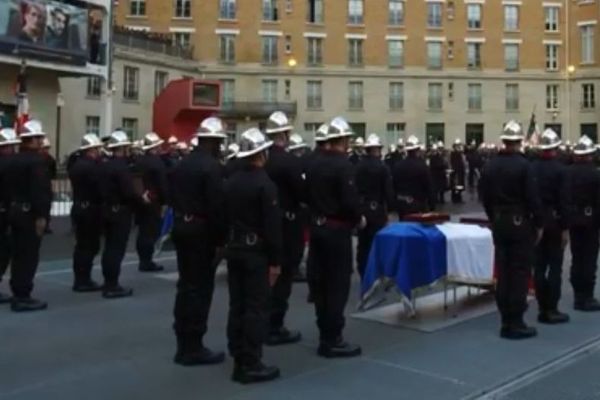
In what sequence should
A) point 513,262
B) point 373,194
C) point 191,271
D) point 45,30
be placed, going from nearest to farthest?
1. point 191,271
2. point 513,262
3. point 373,194
4. point 45,30

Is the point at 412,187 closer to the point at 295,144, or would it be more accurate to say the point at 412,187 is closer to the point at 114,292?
the point at 295,144

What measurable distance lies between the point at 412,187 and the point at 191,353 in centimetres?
602

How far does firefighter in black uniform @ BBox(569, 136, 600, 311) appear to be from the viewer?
9.69 metres

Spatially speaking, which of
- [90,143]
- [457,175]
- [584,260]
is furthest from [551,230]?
[457,175]

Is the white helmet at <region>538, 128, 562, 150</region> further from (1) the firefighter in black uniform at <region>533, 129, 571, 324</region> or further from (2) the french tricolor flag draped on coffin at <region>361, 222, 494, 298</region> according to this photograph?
(2) the french tricolor flag draped on coffin at <region>361, 222, 494, 298</region>

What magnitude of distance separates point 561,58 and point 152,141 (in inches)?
2123

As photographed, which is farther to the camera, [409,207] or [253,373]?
[409,207]

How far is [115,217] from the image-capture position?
10.7 m

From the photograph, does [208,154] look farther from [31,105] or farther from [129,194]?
[31,105]

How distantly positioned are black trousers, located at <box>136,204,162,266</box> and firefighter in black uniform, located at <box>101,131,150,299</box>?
1.96m

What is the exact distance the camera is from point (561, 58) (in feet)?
200

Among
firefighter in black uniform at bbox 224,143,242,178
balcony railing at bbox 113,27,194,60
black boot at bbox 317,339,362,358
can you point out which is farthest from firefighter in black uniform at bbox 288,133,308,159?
balcony railing at bbox 113,27,194,60

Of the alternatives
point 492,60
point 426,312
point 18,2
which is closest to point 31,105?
point 18,2

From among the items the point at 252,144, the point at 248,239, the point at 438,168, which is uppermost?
the point at 438,168
